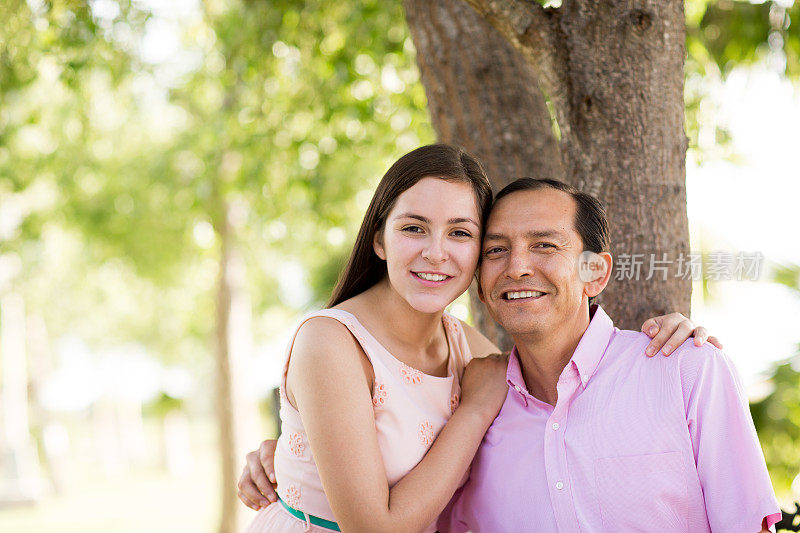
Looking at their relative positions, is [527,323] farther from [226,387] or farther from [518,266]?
[226,387]

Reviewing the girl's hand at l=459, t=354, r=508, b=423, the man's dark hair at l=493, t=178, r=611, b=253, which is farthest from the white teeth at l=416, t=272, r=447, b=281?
the girl's hand at l=459, t=354, r=508, b=423

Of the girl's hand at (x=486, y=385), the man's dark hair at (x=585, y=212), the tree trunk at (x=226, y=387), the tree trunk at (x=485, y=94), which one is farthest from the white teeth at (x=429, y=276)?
the tree trunk at (x=226, y=387)

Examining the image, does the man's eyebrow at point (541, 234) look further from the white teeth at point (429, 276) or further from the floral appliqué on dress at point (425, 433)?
the floral appliqué on dress at point (425, 433)

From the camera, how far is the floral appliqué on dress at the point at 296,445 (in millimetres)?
2713

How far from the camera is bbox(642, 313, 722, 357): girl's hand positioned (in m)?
2.50

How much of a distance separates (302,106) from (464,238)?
4907 millimetres

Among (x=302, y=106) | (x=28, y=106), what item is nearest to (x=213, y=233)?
(x=28, y=106)

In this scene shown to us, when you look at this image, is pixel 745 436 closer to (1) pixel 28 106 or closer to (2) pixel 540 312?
(2) pixel 540 312

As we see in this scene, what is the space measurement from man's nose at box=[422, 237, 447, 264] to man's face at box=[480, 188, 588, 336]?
0.71ft

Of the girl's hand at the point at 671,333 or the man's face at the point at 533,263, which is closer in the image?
the girl's hand at the point at 671,333

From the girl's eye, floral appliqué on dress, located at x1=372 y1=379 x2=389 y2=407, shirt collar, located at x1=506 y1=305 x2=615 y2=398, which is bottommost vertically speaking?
floral appliqué on dress, located at x1=372 y1=379 x2=389 y2=407

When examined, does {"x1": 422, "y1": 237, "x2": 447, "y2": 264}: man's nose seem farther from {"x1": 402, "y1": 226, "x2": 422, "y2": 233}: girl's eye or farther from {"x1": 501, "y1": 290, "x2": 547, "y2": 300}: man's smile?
{"x1": 501, "y1": 290, "x2": 547, "y2": 300}: man's smile

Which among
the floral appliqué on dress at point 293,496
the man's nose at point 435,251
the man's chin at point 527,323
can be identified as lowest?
the floral appliqué on dress at point 293,496

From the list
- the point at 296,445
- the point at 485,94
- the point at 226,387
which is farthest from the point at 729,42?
the point at 226,387
